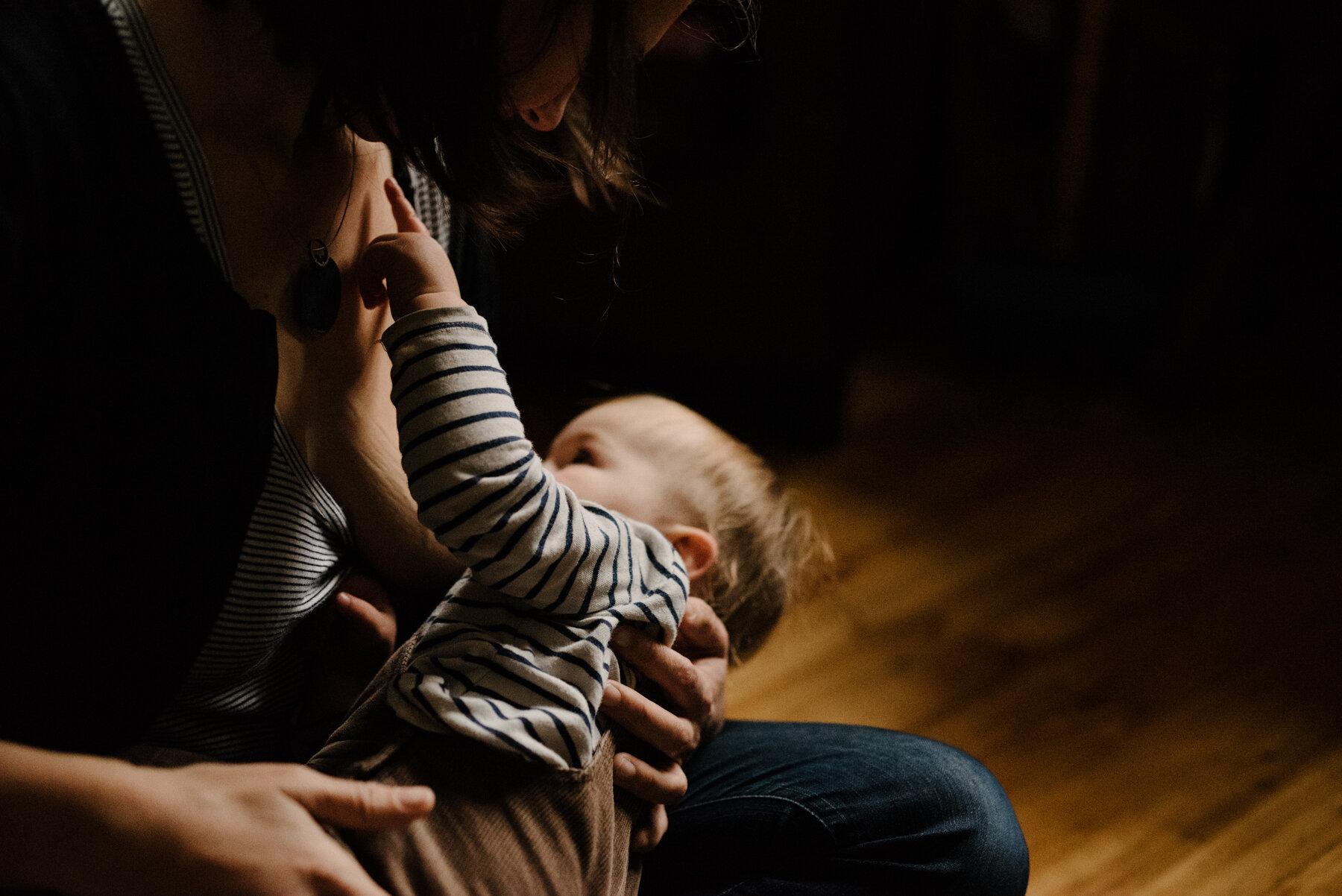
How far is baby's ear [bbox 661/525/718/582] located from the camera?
3.15ft

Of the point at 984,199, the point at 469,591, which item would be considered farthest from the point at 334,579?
the point at 984,199

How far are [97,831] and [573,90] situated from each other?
0.52 meters

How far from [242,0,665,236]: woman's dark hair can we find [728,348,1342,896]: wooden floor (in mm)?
871

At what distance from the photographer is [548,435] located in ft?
5.99

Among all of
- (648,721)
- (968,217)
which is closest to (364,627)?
(648,721)

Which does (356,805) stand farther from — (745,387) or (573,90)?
(745,387)

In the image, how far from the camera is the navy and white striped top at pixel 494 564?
2.24 feet

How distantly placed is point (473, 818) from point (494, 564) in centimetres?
16

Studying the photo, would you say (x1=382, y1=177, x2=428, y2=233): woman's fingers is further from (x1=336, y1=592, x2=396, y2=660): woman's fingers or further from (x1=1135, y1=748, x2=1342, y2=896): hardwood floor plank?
(x1=1135, y1=748, x2=1342, y2=896): hardwood floor plank

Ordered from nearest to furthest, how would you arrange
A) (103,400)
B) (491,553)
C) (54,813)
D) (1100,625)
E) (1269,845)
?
(54,813)
(103,400)
(491,553)
(1269,845)
(1100,625)

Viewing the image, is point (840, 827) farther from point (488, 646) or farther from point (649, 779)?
point (488, 646)

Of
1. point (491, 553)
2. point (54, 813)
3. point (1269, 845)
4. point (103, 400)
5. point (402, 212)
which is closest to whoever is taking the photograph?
point (54, 813)

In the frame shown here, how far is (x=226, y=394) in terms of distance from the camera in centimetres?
63

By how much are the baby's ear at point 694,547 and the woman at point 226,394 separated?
150 millimetres
